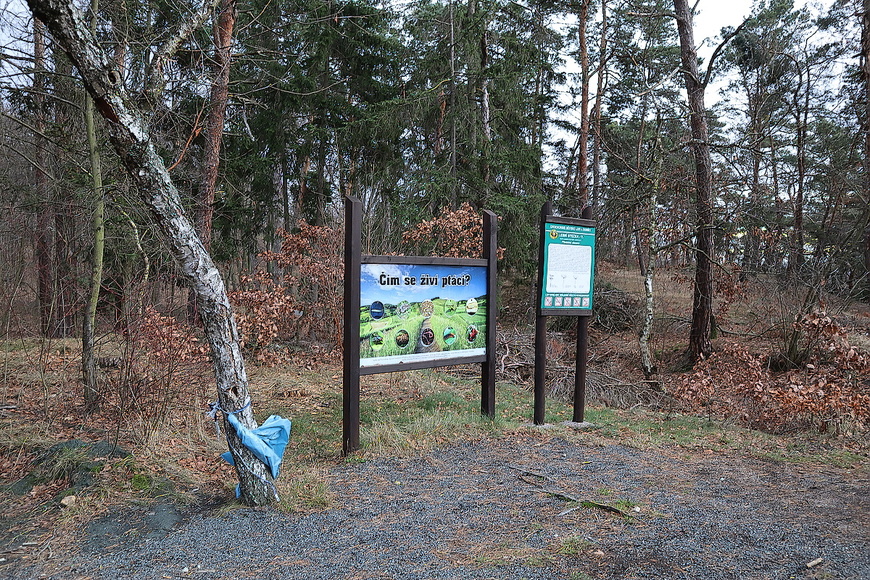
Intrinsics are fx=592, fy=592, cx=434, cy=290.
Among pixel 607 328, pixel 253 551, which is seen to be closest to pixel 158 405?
pixel 253 551

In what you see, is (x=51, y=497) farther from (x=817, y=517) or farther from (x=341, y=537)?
(x=817, y=517)

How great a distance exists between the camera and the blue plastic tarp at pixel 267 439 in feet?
13.3

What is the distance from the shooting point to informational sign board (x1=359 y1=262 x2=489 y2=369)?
5.85 meters

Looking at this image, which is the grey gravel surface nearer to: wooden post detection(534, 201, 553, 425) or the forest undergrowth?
the forest undergrowth

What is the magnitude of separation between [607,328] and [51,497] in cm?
1582

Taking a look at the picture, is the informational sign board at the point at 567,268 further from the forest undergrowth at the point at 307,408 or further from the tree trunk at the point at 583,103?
the tree trunk at the point at 583,103

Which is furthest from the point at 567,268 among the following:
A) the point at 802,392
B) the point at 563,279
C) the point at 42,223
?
the point at 42,223

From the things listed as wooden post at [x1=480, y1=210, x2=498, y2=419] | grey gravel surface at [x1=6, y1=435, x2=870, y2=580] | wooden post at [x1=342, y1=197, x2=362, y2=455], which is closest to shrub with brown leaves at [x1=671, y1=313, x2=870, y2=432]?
grey gravel surface at [x1=6, y1=435, x2=870, y2=580]

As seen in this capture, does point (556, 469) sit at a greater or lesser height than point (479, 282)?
lesser

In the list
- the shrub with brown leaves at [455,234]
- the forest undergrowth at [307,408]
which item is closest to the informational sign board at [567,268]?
the forest undergrowth at [307,408]

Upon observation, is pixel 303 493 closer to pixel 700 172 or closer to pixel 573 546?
pixel 573 546

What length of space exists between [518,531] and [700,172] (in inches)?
454

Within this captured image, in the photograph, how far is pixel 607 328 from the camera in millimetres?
17953

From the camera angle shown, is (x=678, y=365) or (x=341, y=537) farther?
(x=678, y=365)
